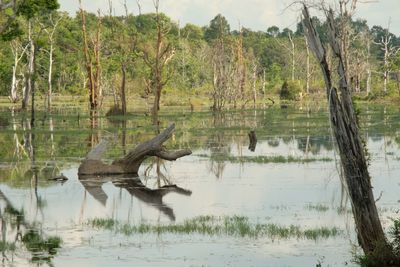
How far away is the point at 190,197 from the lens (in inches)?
863

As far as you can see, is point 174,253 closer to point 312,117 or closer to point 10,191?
point 10,191

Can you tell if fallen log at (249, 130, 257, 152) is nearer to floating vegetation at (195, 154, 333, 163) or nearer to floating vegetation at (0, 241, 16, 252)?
floating vegetation at (195, 154, 333, 163)

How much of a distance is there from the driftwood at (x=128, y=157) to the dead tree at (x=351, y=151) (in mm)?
12377

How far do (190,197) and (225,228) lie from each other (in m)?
5.09

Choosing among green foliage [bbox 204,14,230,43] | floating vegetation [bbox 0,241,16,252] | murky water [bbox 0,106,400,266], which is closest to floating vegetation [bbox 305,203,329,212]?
murky water [bbox 0,106,400,266]

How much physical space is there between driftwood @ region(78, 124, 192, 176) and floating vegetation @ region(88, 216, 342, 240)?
22.8 ft

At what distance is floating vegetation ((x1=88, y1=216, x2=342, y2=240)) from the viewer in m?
16.2

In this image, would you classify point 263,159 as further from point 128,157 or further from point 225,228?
point 225,228

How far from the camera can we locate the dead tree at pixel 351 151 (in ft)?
41.3

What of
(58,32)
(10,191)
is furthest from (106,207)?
(58,32)

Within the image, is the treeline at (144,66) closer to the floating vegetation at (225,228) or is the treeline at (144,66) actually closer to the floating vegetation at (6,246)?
the floating vegetation at (225,228)

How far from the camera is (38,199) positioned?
21.5 metres

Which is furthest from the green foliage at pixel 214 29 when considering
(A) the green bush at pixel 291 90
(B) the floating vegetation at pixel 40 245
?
(B) the floating vegetation at pixel 40 245

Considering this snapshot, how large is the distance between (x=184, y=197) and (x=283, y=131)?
22.7 meters
